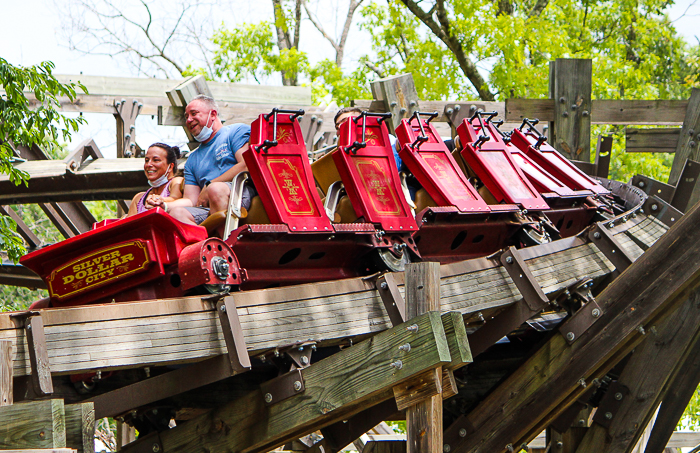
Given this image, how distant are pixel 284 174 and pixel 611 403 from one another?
2.34 metres

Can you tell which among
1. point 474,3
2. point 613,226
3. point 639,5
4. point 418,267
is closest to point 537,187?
point 613,226

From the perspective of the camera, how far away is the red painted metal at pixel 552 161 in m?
6.09

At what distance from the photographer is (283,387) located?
10.4 ft

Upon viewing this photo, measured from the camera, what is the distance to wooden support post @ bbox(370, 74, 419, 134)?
6.36m

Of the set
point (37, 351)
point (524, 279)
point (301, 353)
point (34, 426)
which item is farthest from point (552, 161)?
point (34, 426)

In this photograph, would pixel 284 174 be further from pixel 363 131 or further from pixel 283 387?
pixel 283 387

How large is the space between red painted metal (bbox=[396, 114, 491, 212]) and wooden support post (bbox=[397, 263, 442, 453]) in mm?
1856

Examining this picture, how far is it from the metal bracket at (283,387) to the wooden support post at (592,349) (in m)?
1.46

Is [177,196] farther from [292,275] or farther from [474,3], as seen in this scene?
[474,3]

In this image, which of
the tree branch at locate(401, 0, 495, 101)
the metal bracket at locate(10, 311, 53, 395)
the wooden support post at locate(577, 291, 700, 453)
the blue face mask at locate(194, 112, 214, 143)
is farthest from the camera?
the tree branch at locate(401, 0, 495, 101)

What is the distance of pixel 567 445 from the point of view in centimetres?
500

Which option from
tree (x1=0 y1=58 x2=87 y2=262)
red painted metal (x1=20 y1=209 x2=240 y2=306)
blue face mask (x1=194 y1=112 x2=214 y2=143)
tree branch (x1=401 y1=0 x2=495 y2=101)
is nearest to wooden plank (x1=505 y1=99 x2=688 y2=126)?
blue face mask (x1=194 y1=112 x2=214 y2=143)

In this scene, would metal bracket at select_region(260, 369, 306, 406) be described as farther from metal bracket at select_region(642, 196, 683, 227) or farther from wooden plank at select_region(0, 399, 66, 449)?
metal bracket at select_region(642, 196, 683, 227)

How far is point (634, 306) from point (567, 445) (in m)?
1.44
